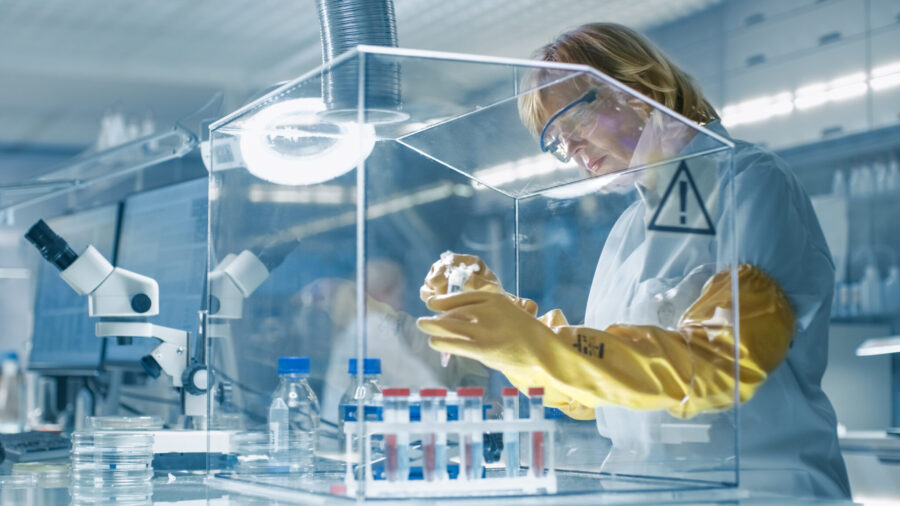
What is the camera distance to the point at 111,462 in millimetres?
1438

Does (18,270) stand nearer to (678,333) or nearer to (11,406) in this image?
(11,406)

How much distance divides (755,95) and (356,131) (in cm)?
357

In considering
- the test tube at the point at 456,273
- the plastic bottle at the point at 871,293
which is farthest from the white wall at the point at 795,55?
the test tube at the point at 456,273

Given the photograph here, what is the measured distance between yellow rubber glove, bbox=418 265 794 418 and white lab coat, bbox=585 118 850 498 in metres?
0.03

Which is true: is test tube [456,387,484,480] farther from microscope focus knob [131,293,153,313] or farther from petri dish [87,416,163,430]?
microscope focus knob [131,293,153,313]

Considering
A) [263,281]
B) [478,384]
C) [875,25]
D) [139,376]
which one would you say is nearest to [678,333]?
[478,384]

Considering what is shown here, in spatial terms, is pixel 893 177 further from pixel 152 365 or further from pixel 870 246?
pixel 152 365

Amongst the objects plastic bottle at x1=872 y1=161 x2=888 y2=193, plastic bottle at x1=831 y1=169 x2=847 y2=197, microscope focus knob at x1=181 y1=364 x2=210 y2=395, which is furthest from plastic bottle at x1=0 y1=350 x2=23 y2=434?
plastic bottle at x1=872 y1=161 x2=888 y2=193

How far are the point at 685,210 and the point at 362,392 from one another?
1.63ft

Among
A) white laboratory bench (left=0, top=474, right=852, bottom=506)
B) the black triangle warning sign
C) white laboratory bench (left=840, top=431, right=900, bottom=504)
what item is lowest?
white laboratory bench (left=840, top=431, right=900, bottom=504)

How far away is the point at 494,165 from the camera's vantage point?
1508 millimetres

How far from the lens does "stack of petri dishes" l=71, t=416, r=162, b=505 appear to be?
4.67 ft

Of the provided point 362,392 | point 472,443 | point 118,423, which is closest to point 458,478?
point 472,443

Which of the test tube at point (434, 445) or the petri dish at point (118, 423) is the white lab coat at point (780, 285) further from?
the petri dish at point (118, 423)
